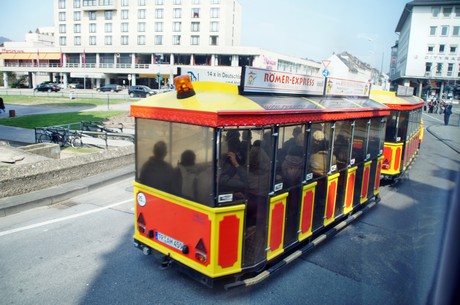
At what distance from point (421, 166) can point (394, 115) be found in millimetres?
5271

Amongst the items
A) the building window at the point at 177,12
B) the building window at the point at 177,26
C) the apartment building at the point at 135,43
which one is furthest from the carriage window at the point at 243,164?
the building window at the point at 177,12

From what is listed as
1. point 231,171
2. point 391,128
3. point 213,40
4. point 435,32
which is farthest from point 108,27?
point 231,171

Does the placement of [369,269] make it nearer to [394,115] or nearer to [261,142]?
[261,142]

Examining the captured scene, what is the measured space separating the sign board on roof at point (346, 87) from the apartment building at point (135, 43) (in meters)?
51.1

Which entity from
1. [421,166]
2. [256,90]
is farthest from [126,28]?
[256,90]

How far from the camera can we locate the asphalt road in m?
4.81

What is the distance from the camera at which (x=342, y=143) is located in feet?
22.9

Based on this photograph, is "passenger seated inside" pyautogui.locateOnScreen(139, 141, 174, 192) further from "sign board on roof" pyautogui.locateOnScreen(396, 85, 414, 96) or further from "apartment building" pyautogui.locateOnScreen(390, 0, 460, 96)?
"sign board on roof" pyautogui.locateOnScreen(396, 85, 414, 96)

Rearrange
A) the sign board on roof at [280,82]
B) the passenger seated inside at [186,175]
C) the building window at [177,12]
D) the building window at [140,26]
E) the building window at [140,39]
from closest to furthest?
the passenger seated inside at [186,175] < the sign board on roof at [280,82] < the building window at [177,12] < the building window at [140,26] < the building window at [140,39]

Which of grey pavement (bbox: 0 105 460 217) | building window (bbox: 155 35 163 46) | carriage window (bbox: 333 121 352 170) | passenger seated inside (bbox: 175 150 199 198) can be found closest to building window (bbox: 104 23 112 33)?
building window (bbox: 155 35 163 46)

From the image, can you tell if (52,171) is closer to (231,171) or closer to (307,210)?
(231,171)

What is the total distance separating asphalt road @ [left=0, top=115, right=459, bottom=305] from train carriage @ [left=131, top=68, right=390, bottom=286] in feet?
1.42

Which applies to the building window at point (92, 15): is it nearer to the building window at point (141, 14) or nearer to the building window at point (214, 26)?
the building window at point (141, 14)

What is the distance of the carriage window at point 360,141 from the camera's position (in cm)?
749
